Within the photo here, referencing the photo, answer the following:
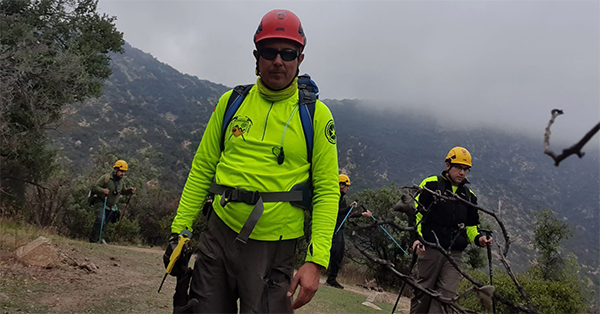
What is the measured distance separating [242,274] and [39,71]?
912cm

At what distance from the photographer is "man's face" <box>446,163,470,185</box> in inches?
183

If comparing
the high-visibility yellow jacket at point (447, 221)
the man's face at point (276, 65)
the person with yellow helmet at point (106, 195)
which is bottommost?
the person with yellow helmet at point (106, 195)

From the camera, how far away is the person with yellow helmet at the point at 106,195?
9422 millimetres

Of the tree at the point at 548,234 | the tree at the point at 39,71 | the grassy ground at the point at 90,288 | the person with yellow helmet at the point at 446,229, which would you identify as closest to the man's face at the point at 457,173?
the person with yellow helmet at the point at 446,229

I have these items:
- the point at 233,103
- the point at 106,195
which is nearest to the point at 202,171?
the point at 233,103

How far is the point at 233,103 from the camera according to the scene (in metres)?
2.31

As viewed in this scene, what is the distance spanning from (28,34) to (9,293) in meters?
8.45

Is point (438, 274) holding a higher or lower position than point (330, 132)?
lower

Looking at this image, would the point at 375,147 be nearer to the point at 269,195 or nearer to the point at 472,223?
the point at 472,223

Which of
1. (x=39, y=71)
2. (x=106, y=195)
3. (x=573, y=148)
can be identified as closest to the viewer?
(x=573, y=148)

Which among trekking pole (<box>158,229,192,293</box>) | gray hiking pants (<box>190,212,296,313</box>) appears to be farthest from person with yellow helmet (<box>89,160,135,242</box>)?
gray hiking pants (<box>190,212,296,313</box>)

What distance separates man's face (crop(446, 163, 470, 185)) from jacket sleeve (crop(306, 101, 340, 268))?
9.73 feet

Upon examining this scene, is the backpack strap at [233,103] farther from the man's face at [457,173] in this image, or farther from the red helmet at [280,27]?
the man's face at [457,173]

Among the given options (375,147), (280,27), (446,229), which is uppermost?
(375,147)
